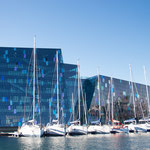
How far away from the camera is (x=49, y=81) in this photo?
115 meters

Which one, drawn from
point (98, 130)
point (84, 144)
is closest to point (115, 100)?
point (98, 130)

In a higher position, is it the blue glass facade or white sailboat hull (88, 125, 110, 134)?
the blue glass facade

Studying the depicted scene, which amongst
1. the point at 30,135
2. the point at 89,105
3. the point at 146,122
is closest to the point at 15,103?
the point at 89,105

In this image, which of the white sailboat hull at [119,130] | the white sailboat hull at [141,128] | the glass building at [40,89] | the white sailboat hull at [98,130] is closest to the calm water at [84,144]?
the white sailboat hull at [98,130]

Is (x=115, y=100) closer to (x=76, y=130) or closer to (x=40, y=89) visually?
(x=40, y=89)

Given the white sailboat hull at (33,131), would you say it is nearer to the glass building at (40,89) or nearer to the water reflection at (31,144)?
the water reflection at (31,144)

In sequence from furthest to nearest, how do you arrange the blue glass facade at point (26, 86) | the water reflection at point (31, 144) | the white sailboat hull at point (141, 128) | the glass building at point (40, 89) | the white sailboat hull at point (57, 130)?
the glass building at point (40, 89)
the blue glass facade at point (26, 86)
the white sailboat hull at point (141, 128)
the white sailboat hull at point (57, 130)
the water reflection at point (31, 144)

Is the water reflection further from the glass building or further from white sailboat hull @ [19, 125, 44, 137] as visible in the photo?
the glass building

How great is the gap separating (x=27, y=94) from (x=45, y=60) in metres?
19.5

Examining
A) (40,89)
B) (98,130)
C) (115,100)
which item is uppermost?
(40,89)

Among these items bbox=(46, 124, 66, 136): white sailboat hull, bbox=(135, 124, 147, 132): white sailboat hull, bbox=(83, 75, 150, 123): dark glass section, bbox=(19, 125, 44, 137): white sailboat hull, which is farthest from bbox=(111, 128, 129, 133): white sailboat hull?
bbox=(83, 75, 150, 123): dark glass section

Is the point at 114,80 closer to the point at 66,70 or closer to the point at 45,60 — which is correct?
the point at 66,70

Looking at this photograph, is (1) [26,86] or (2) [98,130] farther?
(1) [26,86]

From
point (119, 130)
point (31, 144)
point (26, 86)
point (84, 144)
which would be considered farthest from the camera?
point (26, 86)
